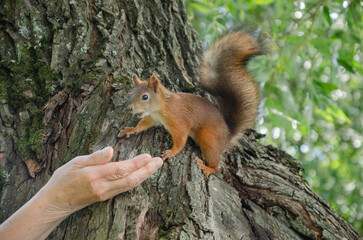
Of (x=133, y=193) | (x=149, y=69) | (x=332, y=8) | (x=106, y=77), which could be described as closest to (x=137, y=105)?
(x=106, y=77)

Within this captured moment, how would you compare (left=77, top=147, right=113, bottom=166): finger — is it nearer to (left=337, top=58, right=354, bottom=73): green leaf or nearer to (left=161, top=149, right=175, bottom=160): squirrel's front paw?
(left=161, top=149, right=175, bottom=160): squirrel's front paw

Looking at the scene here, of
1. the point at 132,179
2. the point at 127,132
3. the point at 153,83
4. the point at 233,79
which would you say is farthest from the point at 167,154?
the point at 233,79

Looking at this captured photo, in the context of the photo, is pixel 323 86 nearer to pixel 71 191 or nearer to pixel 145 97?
pixel 145 97

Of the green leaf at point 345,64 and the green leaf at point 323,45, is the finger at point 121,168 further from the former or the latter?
the green leaf at point 345,64

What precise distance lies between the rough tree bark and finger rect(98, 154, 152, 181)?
128 millimetres

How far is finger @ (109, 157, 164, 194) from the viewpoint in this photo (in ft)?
3.97

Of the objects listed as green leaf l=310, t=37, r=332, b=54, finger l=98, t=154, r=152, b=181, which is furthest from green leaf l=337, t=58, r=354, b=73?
finger l=98, t=154, r=152, b=181

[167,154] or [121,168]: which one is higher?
[121,168]

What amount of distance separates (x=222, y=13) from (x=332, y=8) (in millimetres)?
982

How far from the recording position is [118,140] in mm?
1539

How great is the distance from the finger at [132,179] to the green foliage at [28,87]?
65cm

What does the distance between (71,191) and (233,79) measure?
125cm

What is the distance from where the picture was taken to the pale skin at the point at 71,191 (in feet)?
3.81

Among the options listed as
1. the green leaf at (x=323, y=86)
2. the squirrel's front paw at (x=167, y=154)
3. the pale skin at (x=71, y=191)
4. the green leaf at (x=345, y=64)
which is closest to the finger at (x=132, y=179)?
the pale skin at (x=71, y=191)
